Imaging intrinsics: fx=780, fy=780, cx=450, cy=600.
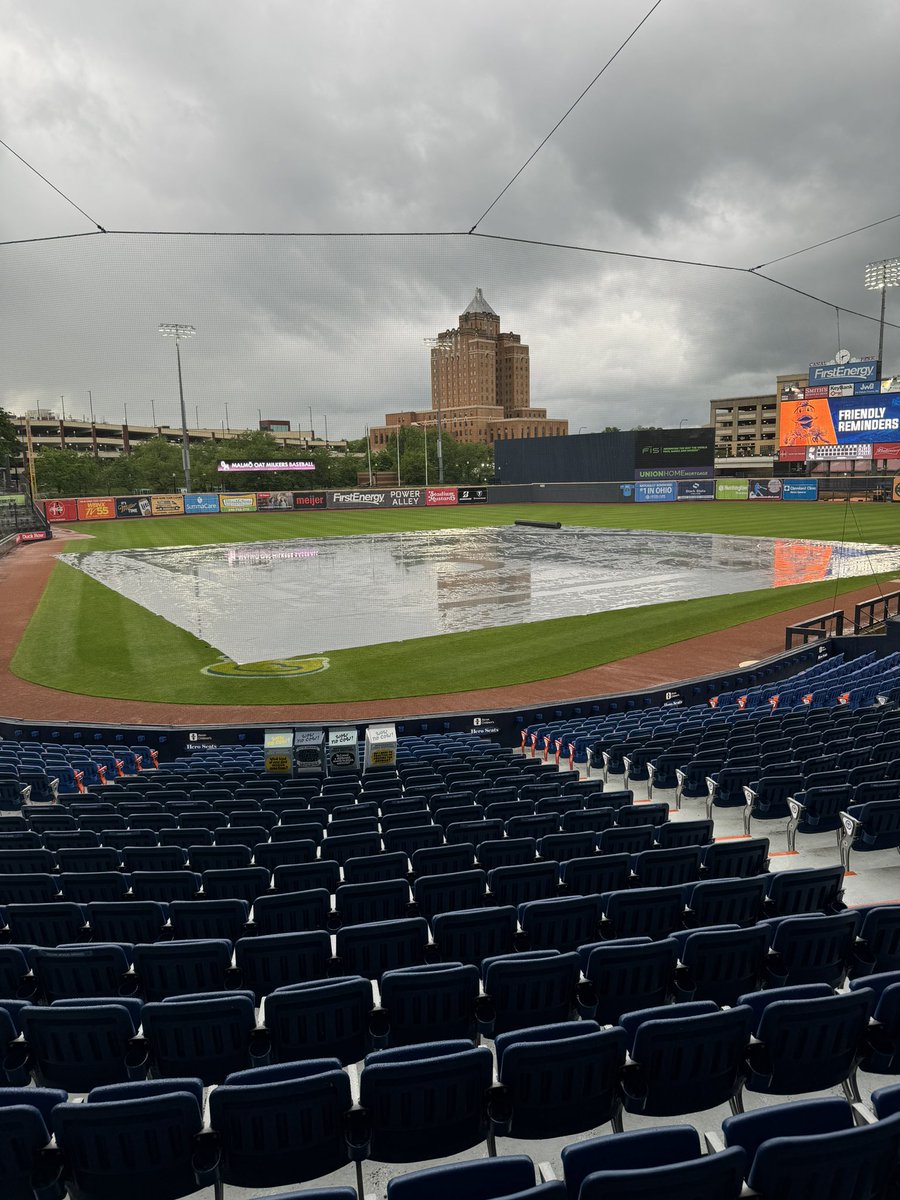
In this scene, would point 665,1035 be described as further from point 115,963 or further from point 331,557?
point 331,557

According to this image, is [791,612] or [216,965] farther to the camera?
[791,612]

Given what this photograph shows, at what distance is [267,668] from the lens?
24.7 m

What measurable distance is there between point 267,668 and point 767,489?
79453 mm

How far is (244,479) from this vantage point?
130m

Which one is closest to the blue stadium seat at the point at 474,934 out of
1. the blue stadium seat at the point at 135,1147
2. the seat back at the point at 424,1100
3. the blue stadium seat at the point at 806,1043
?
the seat back at the point at 424,1100

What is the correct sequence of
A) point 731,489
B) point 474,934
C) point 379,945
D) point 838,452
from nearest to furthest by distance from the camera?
point 379,945, point 474,934, point 838,452, point 731,489

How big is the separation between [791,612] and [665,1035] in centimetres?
2965

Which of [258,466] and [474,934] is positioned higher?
[258,466]

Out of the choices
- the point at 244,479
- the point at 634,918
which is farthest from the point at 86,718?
the point at 244,479

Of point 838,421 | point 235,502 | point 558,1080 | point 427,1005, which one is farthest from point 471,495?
point 558,1080

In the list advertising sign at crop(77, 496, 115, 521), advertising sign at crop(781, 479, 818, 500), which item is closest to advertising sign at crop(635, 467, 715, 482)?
advertising sign at crop(781, 479, 818, 500)

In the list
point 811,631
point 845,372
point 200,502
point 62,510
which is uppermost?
point 845,372

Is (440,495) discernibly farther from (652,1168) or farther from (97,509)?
(652,1168)

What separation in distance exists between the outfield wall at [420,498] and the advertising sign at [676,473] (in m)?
0.62
